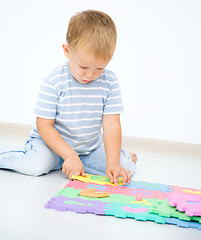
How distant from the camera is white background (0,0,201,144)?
1956 millimetres

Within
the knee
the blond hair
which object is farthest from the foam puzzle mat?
the blond hair

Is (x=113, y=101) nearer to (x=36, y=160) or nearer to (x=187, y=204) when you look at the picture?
(x=36, y=160)

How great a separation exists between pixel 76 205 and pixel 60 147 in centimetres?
28

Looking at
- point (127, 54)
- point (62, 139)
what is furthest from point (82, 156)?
point (127, 54)

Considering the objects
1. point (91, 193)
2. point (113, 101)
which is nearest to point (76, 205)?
point (91, 193)

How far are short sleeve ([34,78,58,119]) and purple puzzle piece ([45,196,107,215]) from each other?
0.32 metres

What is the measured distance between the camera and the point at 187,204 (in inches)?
37.3

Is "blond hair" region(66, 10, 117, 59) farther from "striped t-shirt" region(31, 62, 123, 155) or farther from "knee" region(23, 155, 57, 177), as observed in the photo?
"knee" region(23, 155, 57, 177)

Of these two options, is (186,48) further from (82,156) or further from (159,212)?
(159,212)

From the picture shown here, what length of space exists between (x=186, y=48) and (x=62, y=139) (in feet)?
3.42

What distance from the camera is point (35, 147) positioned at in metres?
1.28

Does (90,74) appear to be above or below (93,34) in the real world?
below

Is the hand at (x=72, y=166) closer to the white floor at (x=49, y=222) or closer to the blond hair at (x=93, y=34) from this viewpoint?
the white floor at (x=49, y=222)

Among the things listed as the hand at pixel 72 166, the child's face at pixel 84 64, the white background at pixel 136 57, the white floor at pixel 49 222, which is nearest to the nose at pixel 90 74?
the child's face at pixel 84 64
